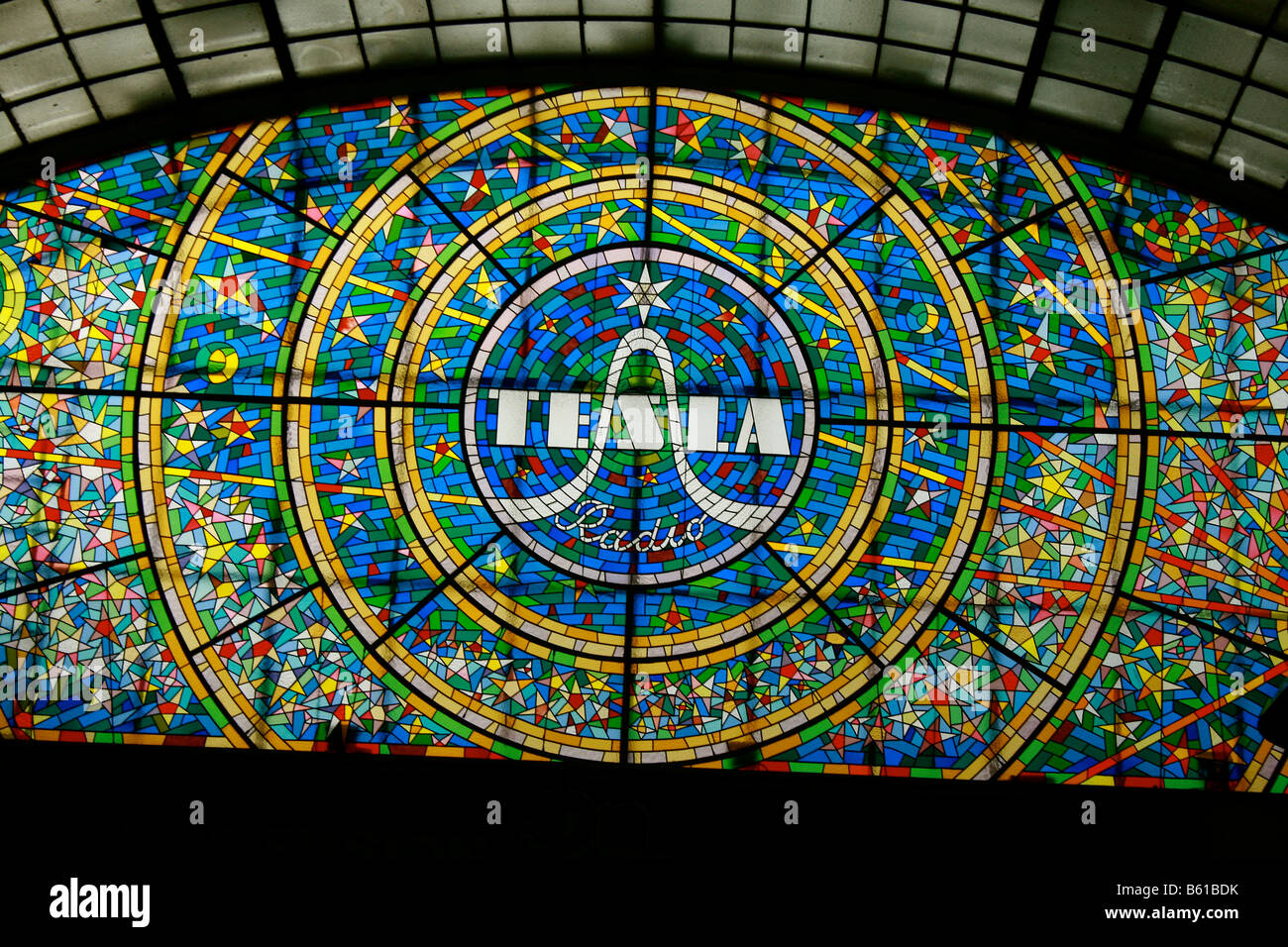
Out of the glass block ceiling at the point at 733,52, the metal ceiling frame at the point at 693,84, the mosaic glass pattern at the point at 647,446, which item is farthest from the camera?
the metal ceiling frame at the point at 693,84

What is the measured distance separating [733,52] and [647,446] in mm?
4955

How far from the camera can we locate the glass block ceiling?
17.7 m

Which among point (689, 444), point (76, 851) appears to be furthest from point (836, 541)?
point (76, 851)

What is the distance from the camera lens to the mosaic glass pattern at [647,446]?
1655cm

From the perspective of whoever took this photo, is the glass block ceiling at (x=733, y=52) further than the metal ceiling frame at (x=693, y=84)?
No

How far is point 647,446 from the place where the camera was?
17250 millimetres

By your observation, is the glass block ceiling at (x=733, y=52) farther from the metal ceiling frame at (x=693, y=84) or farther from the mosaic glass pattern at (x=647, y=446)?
the mosaic glass pattern at (x=647, y=446)

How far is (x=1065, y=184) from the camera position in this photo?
60.2ft

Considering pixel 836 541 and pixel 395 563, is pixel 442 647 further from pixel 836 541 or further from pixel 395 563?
pixel 836 541

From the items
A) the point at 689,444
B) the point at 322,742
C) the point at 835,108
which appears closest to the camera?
the point at 322,742

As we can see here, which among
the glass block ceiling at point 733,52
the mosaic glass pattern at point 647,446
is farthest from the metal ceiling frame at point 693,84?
the mosaic glass pattern at point 647,446

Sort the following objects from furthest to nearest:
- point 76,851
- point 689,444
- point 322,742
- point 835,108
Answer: point 835,108 → point 689,444 → point 322,742 → point 76,851

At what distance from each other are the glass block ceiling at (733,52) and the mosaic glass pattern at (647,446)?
596 mm
